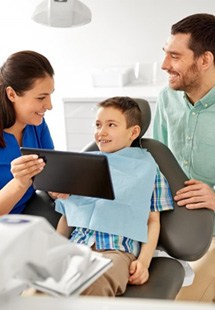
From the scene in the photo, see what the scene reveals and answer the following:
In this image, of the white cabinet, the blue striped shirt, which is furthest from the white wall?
the blue striped shirt

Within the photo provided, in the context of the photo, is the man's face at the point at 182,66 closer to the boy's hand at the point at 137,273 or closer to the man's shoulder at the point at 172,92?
the man's shoulder at the point at 172,92

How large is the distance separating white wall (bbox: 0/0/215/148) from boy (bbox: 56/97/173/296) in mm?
1916

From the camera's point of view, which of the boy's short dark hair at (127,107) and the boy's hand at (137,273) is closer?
the boy's hand at (137,273)

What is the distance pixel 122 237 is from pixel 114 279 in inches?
9.4

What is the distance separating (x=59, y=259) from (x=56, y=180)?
0.82m

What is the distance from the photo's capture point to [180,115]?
229 cm

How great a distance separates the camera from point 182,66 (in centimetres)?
223

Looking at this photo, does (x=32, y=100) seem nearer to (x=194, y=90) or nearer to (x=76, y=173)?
(x=76, y=173)

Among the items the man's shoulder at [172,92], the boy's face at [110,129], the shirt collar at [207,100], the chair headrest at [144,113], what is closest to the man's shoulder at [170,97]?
the man's shoulder at [172,92]

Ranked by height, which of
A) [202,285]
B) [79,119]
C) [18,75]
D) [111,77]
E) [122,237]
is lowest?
[202,285]

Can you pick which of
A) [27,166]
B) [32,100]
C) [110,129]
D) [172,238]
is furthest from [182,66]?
[27,166]

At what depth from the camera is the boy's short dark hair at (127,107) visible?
1890 mm

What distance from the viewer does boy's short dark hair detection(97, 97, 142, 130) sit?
189cm

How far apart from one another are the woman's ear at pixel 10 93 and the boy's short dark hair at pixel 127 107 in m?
0.31
